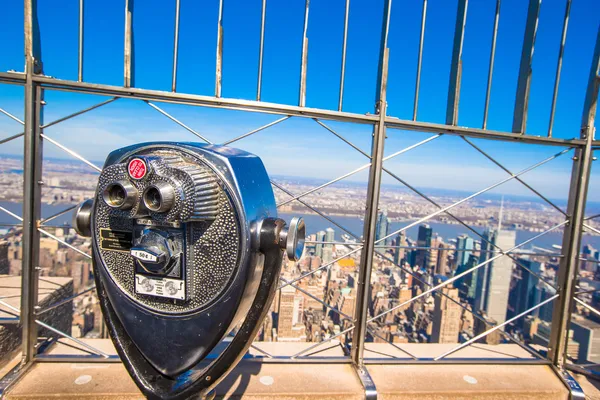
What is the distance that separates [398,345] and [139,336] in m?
1.89

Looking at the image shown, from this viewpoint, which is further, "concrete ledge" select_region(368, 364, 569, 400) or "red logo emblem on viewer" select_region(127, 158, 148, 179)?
"concrete ledge" select_region(368, 364, 569, 400)

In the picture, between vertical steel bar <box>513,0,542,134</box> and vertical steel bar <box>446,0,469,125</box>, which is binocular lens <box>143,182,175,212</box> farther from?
vertical steel bar <box>513,0,542,134</box>

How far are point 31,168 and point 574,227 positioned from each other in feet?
9.87

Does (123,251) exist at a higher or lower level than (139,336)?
higher

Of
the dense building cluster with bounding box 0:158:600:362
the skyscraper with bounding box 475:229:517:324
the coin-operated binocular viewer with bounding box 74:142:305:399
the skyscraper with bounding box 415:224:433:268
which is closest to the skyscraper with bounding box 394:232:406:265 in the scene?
the dense building cluster with bounding box 0:158:600:362

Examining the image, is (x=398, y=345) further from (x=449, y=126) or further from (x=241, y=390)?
(x=449, y=126)

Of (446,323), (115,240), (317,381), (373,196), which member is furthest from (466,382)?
(115,240)

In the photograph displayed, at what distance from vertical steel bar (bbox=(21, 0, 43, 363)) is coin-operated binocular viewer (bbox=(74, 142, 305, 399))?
0.97 m

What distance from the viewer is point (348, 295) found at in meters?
2.77

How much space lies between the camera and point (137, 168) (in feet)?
2.93

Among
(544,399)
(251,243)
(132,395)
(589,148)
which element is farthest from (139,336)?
(589,148)

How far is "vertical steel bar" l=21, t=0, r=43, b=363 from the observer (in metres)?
1.76

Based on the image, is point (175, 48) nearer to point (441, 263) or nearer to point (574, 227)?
point (574, 227)

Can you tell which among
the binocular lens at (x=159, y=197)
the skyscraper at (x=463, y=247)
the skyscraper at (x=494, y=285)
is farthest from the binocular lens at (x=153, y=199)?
the skyscraper at (x=494, y=285)
